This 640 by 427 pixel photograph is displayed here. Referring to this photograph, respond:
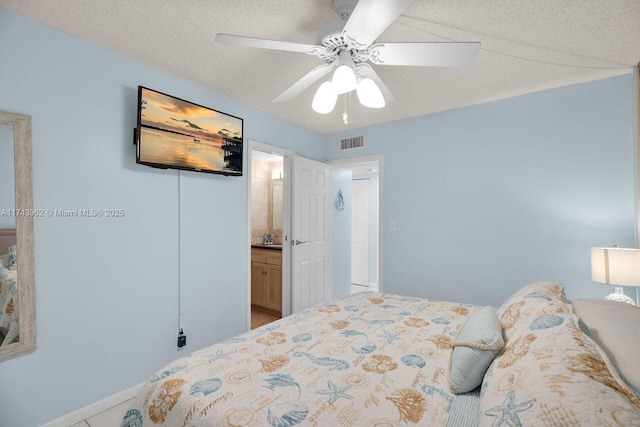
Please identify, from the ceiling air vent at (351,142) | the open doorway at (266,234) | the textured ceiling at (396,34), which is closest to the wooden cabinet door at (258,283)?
the open doorway at (266,234)

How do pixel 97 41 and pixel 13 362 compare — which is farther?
pixel 97 41

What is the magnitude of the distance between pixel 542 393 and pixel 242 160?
264 centimetres

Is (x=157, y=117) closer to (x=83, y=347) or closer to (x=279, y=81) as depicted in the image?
(x=279, y=81)

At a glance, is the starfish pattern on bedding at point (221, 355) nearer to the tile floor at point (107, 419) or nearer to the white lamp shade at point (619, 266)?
the tile floor at point (107, 419)

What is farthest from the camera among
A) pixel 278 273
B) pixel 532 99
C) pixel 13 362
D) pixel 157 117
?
pixel 278 273

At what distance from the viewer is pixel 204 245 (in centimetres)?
258

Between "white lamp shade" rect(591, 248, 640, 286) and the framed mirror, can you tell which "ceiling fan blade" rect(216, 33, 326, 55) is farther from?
"white lamp shade" rect(591, 248, 640, 286)

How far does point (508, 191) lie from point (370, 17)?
234 cm

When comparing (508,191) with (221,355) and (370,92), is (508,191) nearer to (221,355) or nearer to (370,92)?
(370,92)

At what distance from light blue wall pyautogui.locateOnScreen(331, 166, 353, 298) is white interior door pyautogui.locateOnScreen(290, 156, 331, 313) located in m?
0.29

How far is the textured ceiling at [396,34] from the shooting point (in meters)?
1.56

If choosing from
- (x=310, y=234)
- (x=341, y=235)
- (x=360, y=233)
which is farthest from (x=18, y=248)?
(x=360, y=233)

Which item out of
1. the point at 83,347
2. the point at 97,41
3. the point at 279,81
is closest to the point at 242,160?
the point at 279,81

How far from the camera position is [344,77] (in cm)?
141
